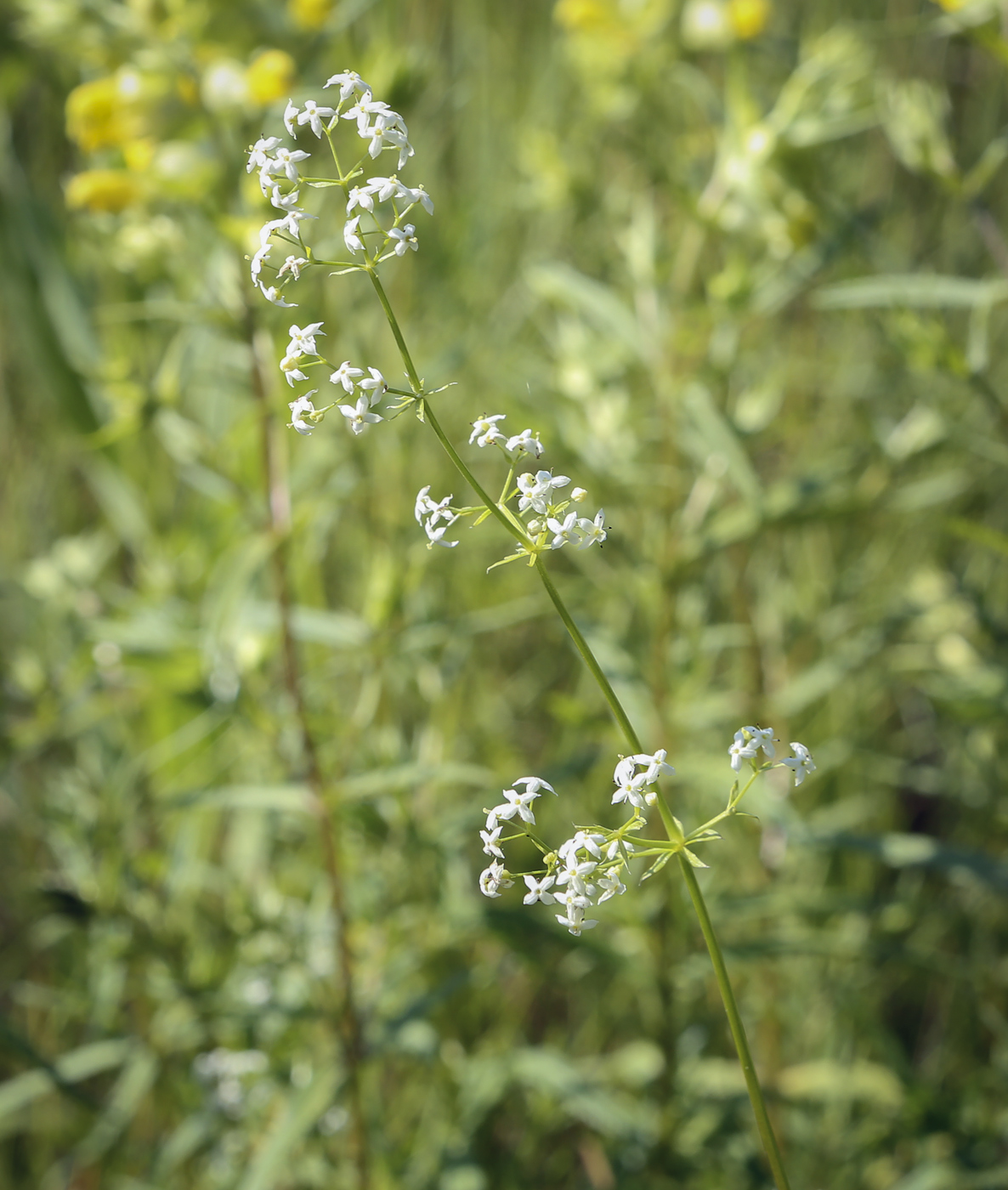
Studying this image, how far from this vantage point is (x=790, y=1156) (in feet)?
6.91

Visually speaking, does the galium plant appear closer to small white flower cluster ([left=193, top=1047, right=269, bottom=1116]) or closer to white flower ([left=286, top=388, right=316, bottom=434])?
white flower ([left=286, top=388, right=316, bottom=434])

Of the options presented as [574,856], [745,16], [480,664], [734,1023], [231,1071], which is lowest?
[480,664]

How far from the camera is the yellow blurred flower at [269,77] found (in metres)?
1.51

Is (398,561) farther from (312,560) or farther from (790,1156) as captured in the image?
(790,1156)

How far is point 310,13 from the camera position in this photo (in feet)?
5.64

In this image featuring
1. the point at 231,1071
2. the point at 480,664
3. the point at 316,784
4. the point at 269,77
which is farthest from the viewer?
the point at 480,664

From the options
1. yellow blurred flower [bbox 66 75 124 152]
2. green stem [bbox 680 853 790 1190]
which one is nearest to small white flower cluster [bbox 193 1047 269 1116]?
green stem [bbox 680 853 790 1190]

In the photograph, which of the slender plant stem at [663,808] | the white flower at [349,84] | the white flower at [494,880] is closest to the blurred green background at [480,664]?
the white flower at [349,84]

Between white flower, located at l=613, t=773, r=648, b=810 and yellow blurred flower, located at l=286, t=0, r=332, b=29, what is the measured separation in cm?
138

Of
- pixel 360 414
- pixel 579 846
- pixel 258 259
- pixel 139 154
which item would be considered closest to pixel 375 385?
pixel 360 414

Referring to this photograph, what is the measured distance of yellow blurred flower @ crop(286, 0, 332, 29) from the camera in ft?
5.56

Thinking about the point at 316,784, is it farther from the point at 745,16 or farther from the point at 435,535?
the point at 745,16

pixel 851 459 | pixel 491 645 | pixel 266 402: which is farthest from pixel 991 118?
pixel 266 402

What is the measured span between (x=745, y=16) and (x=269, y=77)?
2.72 ft
